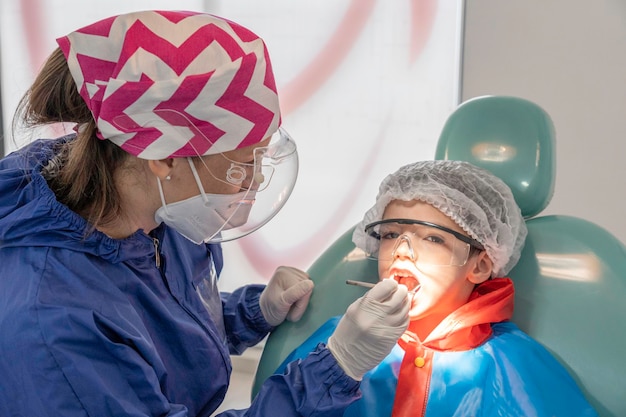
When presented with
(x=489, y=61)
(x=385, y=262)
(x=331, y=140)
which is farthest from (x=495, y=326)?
(x=331, y=140)

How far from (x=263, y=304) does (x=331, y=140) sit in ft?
4.38

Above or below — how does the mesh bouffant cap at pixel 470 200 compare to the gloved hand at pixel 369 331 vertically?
above

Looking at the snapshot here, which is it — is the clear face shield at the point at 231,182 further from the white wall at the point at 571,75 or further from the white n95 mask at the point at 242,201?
the white wall at the point at 571,75

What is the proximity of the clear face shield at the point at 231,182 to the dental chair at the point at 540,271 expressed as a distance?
17.1 inches

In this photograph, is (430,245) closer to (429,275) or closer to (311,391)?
(429,275)

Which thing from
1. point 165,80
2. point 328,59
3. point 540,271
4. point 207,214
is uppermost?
point 165,80

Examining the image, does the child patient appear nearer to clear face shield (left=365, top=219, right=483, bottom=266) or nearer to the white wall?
clear face shield (left=365, top=219, right=483, bottom=266)

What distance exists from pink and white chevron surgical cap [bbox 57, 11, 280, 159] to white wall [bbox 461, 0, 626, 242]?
1.53m

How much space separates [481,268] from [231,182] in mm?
646

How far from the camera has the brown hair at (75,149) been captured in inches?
46.9

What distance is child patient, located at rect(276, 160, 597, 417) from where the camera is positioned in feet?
4.64

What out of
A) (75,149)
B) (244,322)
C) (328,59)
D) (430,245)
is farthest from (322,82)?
(75,149)

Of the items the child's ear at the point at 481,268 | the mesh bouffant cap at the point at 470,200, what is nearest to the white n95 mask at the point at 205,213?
the mesh bouffant cap at the point at 470,200

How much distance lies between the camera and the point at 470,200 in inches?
59.0
